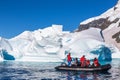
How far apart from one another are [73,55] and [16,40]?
22079 millimetres

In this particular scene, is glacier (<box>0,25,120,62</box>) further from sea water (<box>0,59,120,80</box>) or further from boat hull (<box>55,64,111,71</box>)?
sea water (<box>0,59,120,80</box>)

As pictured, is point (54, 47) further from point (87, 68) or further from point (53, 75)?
point (53, 75)

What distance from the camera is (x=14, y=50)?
80438 millimetres

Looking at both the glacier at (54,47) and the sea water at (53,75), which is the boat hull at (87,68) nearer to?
the sea water at (53,75)

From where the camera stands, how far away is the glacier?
6894 centimetres

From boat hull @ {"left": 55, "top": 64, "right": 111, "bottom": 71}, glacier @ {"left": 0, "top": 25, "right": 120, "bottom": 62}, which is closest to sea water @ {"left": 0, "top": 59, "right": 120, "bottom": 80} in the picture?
boat hull @ {"left": 55, "top": 64, "right": 111, "bottom": 71}

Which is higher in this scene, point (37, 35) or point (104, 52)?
point (37, 35)

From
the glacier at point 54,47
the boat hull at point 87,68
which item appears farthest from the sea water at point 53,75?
the glacier at point 54,47

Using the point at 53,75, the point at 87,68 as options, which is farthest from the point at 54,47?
the point at 53,75

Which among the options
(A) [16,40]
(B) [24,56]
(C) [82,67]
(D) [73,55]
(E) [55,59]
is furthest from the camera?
(A) [16,40]

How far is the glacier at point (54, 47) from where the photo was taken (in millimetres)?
68938

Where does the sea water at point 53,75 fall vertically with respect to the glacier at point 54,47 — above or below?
below

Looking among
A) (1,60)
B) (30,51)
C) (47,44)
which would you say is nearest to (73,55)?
(47,44)

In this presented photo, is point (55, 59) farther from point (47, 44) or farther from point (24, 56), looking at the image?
point (24, 56)
